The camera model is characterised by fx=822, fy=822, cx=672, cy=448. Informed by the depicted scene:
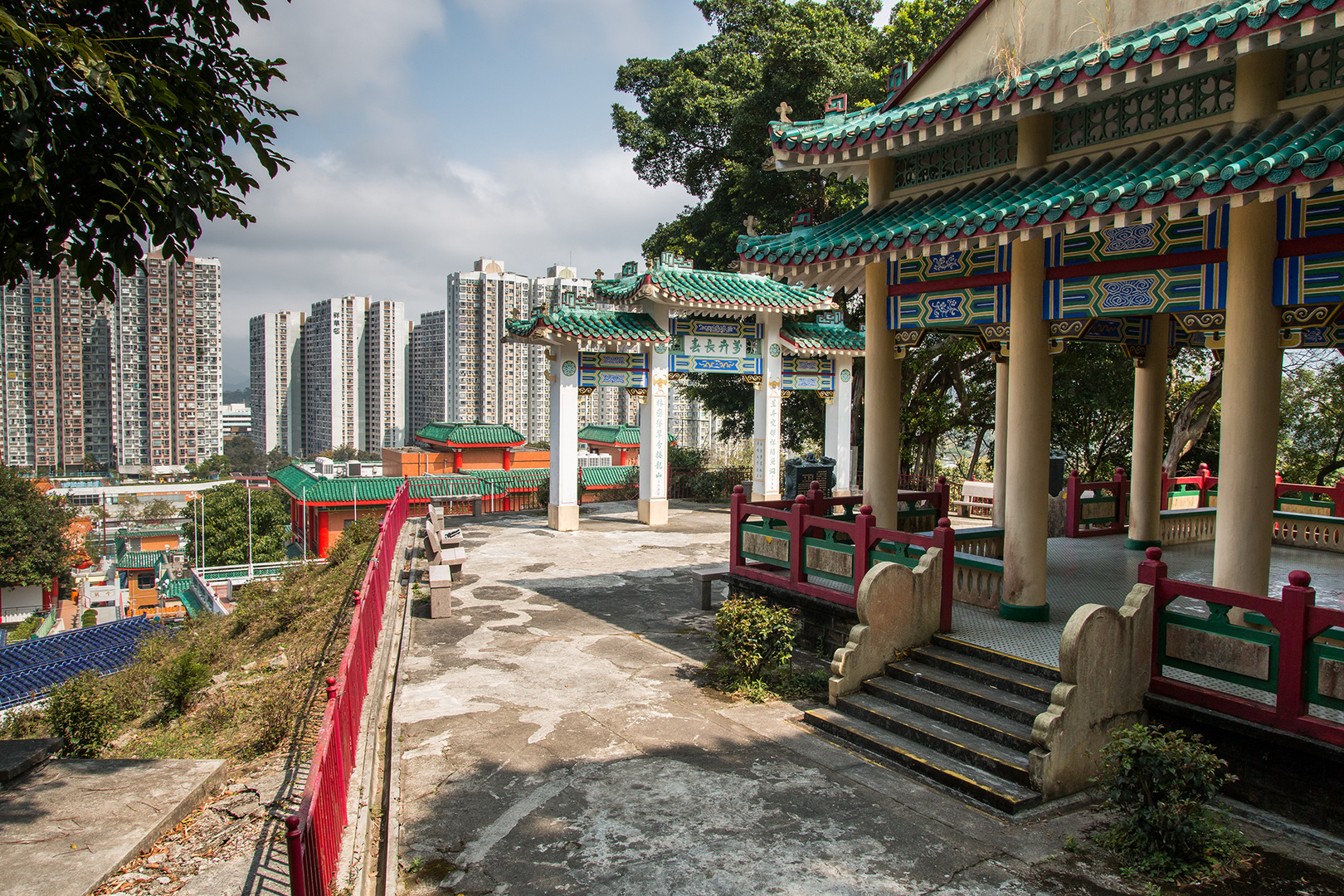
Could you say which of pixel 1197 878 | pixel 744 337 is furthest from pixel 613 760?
pixel 744 337

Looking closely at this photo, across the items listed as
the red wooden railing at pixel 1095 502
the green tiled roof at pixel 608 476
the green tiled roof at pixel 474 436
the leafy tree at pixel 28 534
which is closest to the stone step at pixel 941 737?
the red wooden railing at pixel 1095 502

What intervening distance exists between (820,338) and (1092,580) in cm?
1226

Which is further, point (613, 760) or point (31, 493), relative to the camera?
point (31, 493)

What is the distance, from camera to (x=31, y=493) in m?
43.8

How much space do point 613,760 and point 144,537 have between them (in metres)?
60.7

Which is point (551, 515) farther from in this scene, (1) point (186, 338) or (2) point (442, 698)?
(1) point (186, 338)

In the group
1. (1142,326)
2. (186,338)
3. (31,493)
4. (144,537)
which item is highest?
(186,338)

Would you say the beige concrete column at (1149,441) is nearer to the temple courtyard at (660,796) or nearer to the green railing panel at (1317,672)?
the temple courtyard at (660,796)

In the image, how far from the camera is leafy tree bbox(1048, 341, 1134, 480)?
19.5m

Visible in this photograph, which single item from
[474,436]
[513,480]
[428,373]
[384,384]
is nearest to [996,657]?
[513,480]

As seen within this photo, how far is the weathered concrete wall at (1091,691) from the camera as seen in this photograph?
585cm

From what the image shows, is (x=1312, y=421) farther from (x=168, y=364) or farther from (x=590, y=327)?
(x=168, y=364)

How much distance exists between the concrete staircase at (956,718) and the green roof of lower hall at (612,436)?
32.0 m

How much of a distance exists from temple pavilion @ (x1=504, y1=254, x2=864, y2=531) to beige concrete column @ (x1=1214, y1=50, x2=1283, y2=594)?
12460 mm
